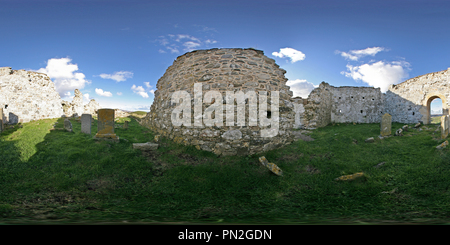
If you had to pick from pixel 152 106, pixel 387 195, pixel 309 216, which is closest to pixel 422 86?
pixel 387 195

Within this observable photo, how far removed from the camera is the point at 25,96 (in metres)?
15.7

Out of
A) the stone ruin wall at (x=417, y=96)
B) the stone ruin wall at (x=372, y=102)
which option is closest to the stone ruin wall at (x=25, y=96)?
the stone ruin wall at (x=372, y=102)

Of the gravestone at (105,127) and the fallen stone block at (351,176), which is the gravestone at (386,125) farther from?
the gravestone at (105,127)

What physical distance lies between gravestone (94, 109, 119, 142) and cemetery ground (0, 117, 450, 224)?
1.98 ft

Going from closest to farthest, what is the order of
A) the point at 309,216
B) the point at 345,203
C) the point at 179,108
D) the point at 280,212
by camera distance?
the point at 309,216
the point at 280,212
the point at 345,203
the point at 179,108

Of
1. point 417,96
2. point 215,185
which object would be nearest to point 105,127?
point 215,185

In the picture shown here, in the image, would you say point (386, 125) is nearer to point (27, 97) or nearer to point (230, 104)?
point (230, 104)

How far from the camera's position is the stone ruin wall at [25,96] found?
15.0 m

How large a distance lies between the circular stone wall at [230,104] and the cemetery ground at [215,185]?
0.47 m

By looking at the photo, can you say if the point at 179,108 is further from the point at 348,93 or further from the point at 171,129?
the point at 348,93

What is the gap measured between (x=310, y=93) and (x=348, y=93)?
7.32 meters

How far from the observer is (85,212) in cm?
306

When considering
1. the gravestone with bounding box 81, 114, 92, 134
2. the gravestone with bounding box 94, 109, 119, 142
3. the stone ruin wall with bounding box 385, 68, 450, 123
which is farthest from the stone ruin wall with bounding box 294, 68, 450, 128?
the gravestone with bounding box 81, 114, 92, 134

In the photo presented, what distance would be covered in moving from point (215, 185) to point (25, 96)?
67.5 ft
